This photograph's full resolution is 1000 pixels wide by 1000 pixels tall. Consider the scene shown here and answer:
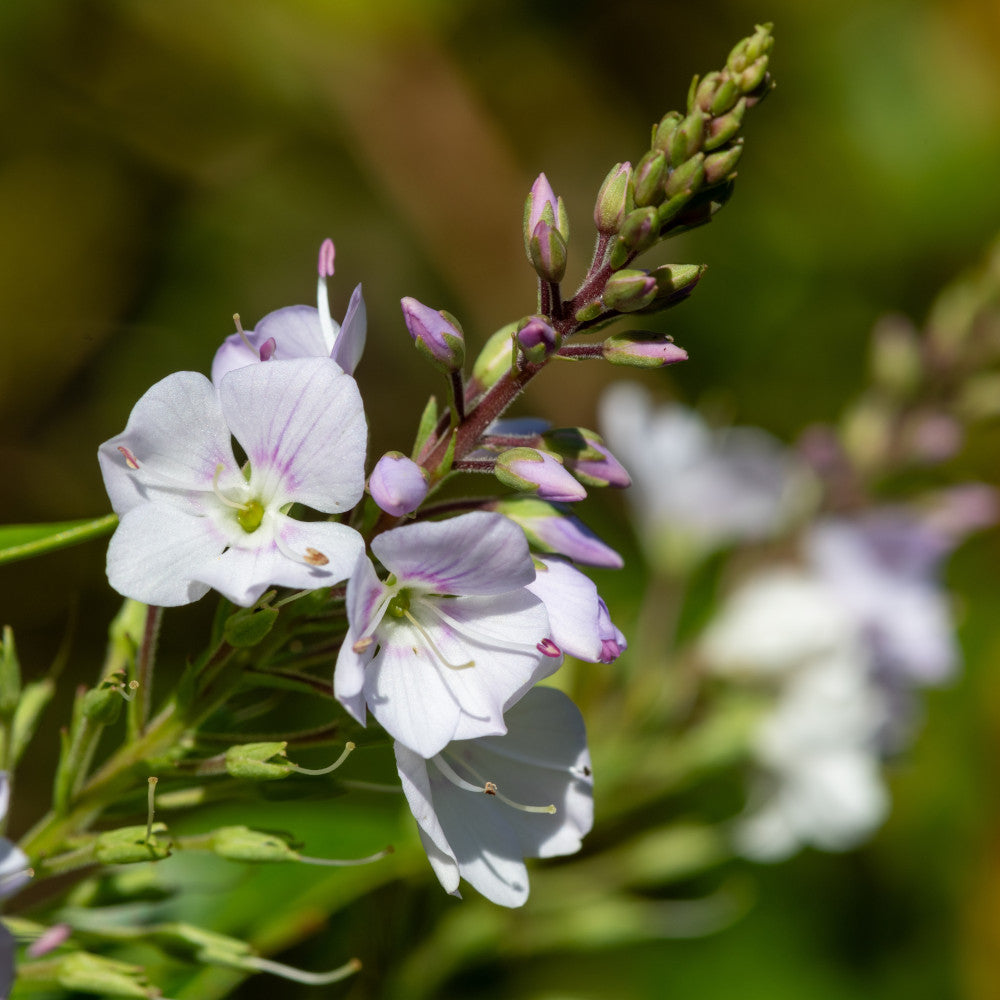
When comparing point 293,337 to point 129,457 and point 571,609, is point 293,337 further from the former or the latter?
point 571,609

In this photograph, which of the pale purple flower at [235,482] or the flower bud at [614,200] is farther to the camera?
the flower bud at [614,200]

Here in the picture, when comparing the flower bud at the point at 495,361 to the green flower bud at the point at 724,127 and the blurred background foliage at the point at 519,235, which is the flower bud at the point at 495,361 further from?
the blurred background foliage at the point at 519,235

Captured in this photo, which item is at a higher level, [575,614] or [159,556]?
[159,556]

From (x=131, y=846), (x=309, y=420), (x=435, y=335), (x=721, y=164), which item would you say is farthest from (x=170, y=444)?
(x=721, y=164)

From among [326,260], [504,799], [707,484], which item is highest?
[707,484]

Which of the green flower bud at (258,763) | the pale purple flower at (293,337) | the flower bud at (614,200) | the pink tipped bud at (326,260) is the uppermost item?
the pink tipped bud at (326,260)

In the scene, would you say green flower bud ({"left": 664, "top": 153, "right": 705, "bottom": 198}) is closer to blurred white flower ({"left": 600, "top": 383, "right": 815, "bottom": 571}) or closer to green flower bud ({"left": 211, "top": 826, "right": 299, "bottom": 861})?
green flower bud ({"left": 211, "top": 826, "right": 299, "bottom": 861})

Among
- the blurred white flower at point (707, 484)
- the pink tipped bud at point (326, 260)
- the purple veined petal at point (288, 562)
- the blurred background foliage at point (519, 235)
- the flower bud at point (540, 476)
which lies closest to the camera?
the purple veined petal at point (288, 562)

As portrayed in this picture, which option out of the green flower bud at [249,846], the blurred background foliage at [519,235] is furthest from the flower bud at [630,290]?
the blurred background foliage at [519,235]
